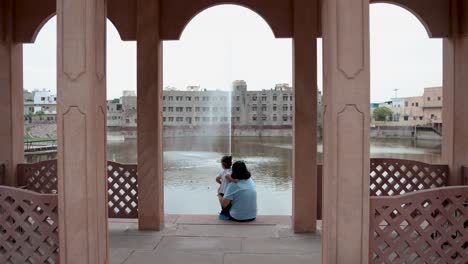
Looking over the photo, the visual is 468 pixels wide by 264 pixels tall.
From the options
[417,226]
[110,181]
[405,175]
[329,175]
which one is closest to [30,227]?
[329,175]

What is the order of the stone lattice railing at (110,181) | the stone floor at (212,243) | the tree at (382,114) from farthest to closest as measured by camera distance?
1. the tree at (382,114)
2. the stone lattice railing at (110,181)
3. the stone floor at (212,243)

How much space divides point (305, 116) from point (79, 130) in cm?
314

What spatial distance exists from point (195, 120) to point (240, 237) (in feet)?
131

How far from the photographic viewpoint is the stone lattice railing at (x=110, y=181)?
18.9ft

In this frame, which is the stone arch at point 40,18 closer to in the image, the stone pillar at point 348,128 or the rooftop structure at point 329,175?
the rooftop structure at point 329,175

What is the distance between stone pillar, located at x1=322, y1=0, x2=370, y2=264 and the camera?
122 inches

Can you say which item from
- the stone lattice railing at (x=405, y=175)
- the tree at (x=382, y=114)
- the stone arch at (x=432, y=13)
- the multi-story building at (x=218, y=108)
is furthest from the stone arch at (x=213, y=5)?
the tree at (x=382, y=114)

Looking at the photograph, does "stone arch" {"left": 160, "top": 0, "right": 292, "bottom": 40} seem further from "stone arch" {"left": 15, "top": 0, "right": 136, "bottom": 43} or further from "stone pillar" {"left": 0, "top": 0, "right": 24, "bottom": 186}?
"stone pillar" {"left": 0, "top": 0, "right": 24, "bottom": 186}

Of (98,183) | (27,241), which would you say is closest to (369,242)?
(98,183)

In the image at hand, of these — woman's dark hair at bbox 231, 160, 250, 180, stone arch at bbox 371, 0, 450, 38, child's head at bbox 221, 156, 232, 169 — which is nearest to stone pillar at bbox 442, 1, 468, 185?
stone arch at bbox 371, 0, 450, 38

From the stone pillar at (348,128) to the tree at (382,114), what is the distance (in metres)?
64.8

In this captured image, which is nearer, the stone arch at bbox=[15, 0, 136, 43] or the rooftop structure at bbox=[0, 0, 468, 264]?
the rooftop structure at bbox=[0, 0, 468, 264]

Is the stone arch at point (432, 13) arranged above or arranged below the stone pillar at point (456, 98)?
above

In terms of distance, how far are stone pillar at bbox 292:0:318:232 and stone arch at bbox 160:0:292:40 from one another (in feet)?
0.63
